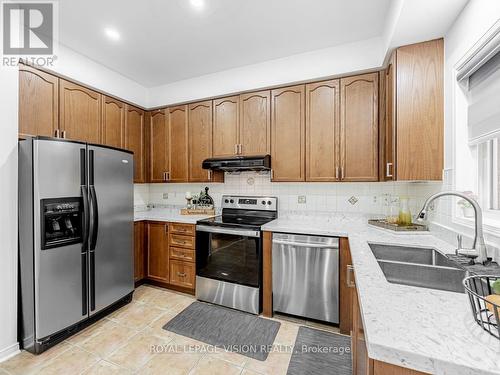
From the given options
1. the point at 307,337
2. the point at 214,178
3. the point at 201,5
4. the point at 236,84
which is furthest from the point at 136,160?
the point at 307,337

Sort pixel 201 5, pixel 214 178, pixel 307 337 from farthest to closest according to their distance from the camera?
pixel 214 178, pixel 307 337, pixel 201 5

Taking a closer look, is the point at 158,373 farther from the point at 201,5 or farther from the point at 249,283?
the point at 201,5

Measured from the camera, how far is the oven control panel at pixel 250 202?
2822 millimetres

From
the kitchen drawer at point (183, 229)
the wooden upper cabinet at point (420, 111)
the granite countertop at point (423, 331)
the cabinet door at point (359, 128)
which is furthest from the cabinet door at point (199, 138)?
the granite countertop at point (423, 331)

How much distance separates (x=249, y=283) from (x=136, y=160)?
219 centimetres

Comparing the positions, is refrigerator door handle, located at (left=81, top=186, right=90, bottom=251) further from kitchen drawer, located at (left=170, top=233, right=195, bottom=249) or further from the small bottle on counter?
the small bottle on counter

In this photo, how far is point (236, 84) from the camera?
2.74 m

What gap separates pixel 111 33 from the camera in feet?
6.95

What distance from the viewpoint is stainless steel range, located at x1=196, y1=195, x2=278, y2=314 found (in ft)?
7.49

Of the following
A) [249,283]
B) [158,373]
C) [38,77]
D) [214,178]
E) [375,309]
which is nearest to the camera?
[375,309]

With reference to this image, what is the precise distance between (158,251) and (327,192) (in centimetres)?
216

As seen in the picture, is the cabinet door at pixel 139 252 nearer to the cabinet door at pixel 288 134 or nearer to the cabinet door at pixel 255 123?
the cabinet door at pixel 255 123

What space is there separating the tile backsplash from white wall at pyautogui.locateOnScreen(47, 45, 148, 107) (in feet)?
4.75

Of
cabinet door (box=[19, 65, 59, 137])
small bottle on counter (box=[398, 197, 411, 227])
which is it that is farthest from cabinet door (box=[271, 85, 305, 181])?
cabinet door (box=[19, 65, 59, 137])
